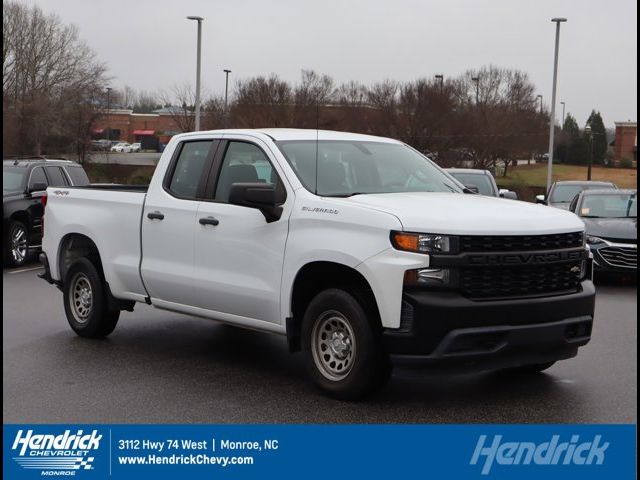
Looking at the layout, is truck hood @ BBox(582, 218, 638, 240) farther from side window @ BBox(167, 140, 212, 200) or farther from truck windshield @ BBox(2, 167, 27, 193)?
truck windshield @ BBox(2, 167, 27, 193)


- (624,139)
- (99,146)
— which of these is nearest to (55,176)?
(99,146)

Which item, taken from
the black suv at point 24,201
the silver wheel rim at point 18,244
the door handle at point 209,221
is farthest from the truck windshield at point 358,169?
the silver wheel rim at point 18,244

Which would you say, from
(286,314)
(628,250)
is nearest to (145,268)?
(286,314)

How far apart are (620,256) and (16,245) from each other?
400 inches

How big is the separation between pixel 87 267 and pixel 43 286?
16.2 feet

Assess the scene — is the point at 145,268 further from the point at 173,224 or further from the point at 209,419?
the point at 209,419

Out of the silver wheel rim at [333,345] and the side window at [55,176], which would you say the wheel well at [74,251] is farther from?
the side window at [55,176]

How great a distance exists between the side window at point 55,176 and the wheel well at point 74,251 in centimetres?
821

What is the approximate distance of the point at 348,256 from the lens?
6.37m

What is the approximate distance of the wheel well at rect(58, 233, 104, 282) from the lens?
9180mm

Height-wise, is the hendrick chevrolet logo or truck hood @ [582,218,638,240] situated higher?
the hendrick chevrolet logo

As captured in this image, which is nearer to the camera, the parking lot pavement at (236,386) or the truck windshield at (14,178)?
the parking lot pavement at (236,386)

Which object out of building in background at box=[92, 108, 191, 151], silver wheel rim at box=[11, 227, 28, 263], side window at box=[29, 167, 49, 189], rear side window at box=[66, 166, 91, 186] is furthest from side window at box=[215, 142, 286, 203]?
building in background at box=[92, 108, 191, 151]

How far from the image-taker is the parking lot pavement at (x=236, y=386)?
249 inches
